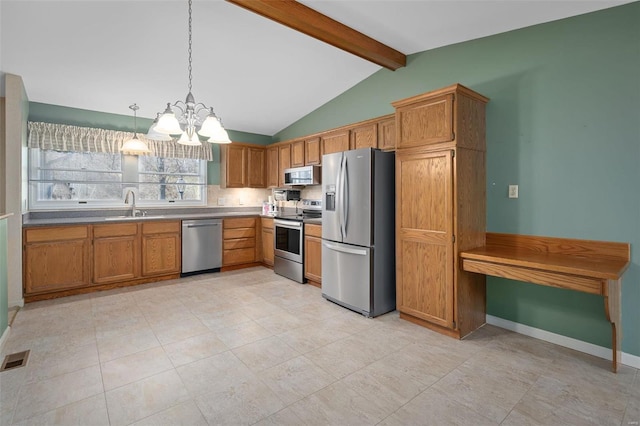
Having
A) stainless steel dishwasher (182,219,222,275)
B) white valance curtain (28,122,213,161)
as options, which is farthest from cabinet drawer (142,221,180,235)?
white valance curtain (28,122,213,161)

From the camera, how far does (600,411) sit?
6.02ft

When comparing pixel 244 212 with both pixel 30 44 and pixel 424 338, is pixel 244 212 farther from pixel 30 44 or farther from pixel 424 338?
pixel 424 338

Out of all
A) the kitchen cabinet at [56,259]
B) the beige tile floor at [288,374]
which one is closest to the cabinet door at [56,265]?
the kitchen cabinet at [56,259]

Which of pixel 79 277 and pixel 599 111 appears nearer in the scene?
pixel 599 111

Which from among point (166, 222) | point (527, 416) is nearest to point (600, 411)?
point (527, 416)

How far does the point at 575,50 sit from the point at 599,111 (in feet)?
1.76

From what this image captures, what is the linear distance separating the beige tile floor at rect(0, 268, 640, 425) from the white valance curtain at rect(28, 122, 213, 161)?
7.04ft

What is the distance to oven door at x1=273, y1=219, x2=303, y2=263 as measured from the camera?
14.9 ft

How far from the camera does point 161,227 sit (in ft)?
15.0

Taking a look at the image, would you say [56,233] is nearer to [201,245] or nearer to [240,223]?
[201,245]

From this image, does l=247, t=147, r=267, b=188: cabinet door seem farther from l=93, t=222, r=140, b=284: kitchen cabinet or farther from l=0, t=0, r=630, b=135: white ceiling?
l=93, t=222, r=140, b=284: kitchen cabinet

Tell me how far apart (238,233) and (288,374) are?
339 cm

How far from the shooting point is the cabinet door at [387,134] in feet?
12.3

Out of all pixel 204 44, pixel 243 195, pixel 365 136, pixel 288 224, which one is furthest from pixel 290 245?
pixel 204 44
